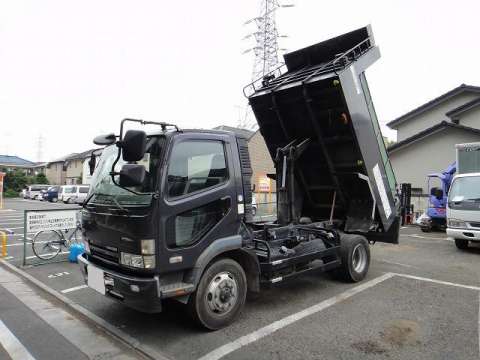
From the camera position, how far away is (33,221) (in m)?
7.64

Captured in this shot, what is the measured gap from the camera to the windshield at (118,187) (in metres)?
3.76

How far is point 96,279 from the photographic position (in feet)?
13.7

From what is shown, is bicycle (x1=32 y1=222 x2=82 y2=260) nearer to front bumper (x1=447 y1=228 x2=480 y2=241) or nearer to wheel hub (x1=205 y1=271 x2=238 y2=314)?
wheel hub (x1=205 y1=271 x2=238 y2=314)

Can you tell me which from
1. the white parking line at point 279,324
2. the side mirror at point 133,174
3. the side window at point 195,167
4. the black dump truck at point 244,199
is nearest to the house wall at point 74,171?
the black dump truck at point 244,199

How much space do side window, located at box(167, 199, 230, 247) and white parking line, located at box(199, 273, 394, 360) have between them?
1.13 meters

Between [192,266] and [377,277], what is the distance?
157 inches

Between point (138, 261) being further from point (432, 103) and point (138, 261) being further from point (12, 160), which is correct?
point (12, 160)

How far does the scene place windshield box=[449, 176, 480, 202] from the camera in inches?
346

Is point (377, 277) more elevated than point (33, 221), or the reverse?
point (33, 221)

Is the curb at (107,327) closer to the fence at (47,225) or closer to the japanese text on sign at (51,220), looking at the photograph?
the fence at (47,225)

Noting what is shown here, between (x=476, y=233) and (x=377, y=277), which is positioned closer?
(x=377, y=277)

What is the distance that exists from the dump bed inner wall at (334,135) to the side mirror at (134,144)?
283 cm

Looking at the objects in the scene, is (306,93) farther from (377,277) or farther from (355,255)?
(377,277)

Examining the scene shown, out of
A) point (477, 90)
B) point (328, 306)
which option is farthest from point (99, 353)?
point (477, 90)
